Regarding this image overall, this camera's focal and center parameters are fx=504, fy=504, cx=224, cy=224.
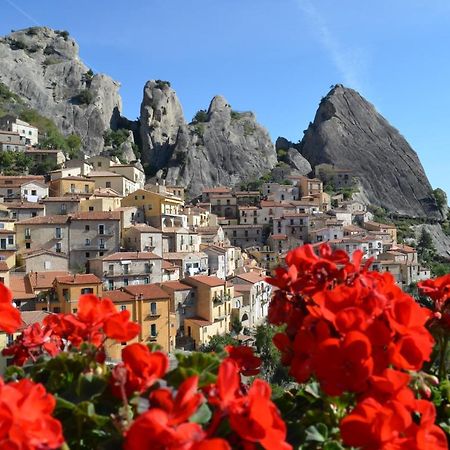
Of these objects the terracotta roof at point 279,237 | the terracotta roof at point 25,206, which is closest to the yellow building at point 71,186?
the terracotta roof at point 25,206

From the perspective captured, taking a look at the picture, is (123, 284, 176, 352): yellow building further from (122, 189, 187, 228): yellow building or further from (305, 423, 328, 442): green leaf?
(305, 423, 328, 442): green leaf

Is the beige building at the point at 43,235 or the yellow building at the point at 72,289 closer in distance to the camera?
the yellow building at the point at 72,289

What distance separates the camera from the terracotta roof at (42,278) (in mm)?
33062

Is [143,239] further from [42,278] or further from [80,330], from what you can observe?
[80,330]

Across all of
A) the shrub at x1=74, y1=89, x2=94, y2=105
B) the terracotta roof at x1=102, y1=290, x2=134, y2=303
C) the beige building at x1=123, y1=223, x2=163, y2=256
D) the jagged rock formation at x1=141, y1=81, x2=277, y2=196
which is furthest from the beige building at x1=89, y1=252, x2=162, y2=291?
the shrub at x1=74, y1=89, x2=94, y2=105

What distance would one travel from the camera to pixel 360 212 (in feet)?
258

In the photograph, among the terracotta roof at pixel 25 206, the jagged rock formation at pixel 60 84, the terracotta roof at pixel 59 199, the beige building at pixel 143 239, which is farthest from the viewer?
the jagged rock formation at pixel 60 84

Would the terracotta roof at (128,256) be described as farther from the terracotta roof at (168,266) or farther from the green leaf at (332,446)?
the green leaf at (332,446)

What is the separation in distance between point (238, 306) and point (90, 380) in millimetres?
40742

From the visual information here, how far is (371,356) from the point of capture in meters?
1.98

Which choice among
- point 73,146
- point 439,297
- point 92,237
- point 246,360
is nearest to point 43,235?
point 92,237

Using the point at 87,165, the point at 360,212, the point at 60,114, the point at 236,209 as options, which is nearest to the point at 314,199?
the point at 360,212

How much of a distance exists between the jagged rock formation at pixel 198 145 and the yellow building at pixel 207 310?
48.0 metres

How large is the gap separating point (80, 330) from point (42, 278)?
3431 cm
